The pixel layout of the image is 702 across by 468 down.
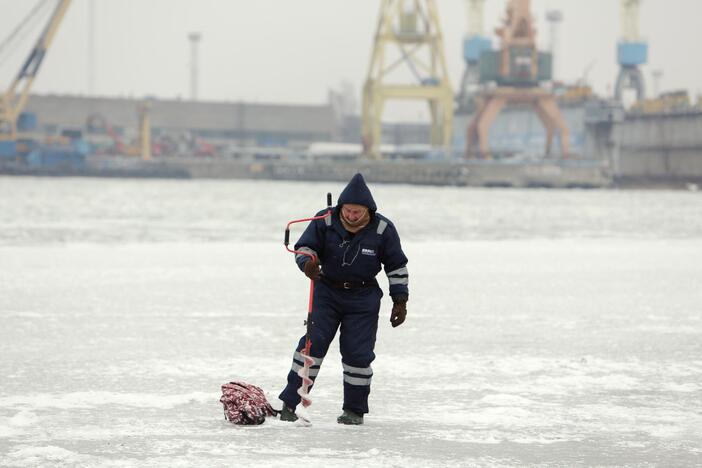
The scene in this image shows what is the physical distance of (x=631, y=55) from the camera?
405 ft

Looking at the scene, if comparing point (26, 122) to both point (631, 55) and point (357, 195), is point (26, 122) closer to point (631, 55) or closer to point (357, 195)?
point (631, 55)

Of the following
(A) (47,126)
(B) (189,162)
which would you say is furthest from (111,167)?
(A) (47,126)

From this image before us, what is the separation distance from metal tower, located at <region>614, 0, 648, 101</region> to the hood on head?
120416 millimetres

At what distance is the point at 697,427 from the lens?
21.4 ft

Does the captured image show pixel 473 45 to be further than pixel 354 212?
Yes

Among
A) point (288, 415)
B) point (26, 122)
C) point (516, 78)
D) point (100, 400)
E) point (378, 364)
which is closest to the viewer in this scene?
point (288, 415)

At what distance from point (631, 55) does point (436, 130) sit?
75.4ft

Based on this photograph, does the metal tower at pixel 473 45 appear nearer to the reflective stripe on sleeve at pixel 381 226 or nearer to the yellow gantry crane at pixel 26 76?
the yellow gantry crane at pixel 26 76

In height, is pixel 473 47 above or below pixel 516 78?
above

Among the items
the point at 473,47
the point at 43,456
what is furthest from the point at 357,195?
the point at 473,47

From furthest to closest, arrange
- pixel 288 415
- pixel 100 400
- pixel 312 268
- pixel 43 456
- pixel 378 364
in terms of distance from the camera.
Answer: pixel 378 364
pixel 100 400
pixel 288 415
pixel 312 268
pixel 43 456

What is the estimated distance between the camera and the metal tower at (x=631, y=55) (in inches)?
4863

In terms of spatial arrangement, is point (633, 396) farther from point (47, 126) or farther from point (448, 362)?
point (47, 126)

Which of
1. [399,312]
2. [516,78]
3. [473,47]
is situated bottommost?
[399,312]
